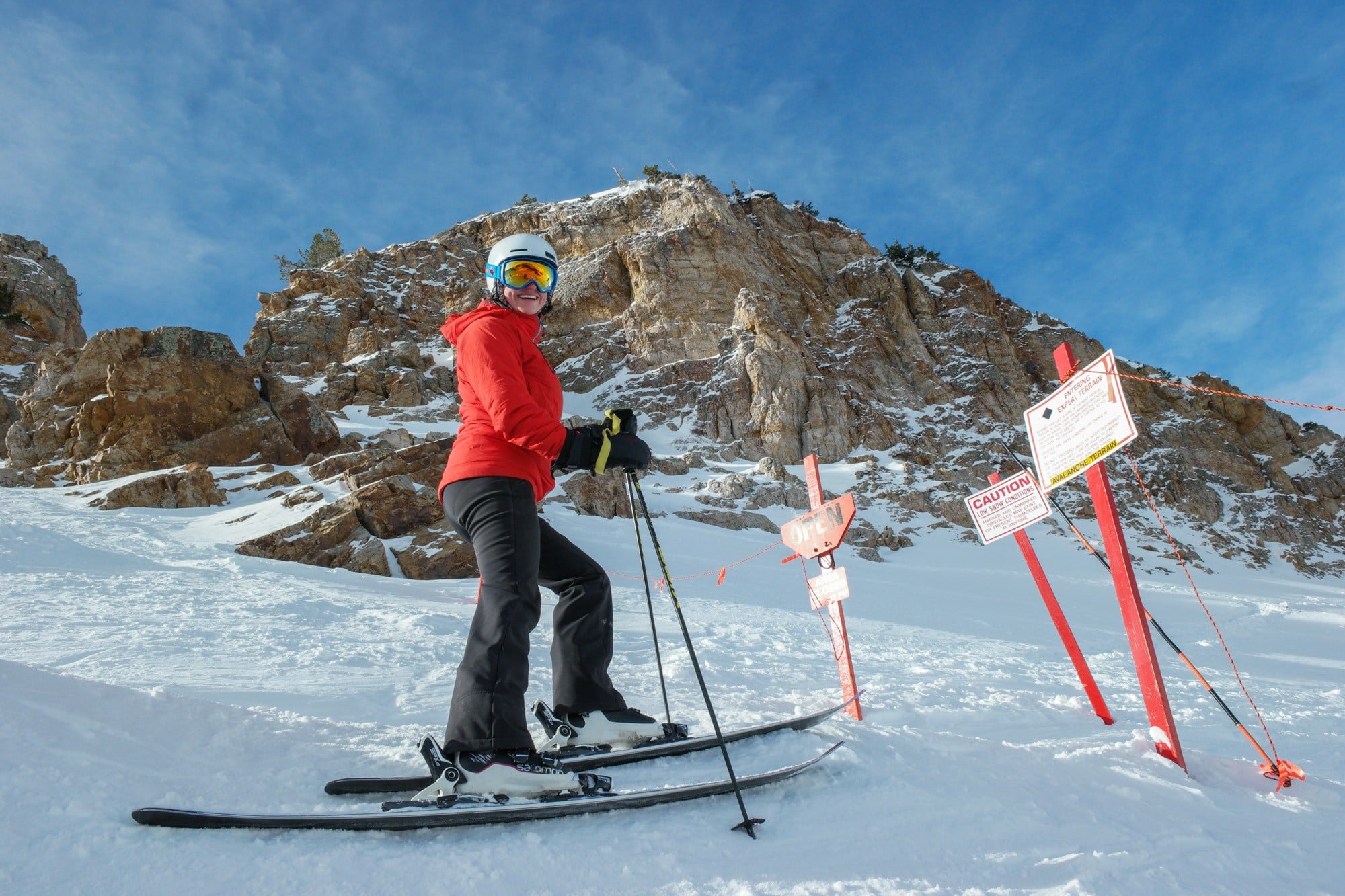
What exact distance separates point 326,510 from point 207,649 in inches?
340

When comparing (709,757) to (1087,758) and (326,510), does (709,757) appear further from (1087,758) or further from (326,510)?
(326,510)

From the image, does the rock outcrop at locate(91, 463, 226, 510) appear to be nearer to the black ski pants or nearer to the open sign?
the open sign

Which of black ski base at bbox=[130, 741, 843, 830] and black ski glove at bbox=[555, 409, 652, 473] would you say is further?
black ski glove at bbox=[555, 409, 652, 473]

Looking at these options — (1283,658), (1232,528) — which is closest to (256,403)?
(1283,658)

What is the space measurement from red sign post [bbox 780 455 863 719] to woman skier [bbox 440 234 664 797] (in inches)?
78.1

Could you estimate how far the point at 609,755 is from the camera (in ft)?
9.00

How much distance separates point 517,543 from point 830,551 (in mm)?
2785

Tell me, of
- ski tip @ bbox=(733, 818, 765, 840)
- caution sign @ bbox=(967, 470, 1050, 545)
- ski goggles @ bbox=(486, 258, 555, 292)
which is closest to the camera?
ski tip @ bbox=(733, 818, 765, 840)

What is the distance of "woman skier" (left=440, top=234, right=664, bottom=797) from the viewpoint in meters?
2.21

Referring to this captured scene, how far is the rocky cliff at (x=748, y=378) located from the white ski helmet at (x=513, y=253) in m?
17.0

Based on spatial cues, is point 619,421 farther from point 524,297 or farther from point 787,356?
point 787,356

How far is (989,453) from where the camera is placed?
3400cm

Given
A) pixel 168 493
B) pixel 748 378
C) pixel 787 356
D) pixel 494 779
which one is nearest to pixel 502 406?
pixel 494 779

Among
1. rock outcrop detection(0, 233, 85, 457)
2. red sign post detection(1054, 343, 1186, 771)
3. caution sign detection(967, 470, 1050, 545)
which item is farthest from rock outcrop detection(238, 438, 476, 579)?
rock outcrop detection(0, 233, 85, 457)
